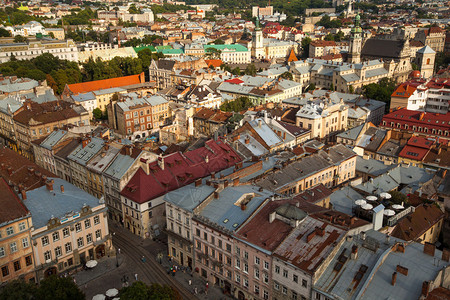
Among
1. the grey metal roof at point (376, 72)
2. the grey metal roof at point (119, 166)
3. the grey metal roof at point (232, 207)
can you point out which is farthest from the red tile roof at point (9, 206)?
the grey metal roof at point (376, 72)

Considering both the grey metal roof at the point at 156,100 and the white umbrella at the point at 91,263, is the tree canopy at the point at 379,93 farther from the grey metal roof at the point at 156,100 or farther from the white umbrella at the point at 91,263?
the white umbrella at the point at 91,263

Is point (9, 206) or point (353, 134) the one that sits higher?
point (9, 206)

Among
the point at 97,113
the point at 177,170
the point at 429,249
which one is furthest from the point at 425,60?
the point at 429,249

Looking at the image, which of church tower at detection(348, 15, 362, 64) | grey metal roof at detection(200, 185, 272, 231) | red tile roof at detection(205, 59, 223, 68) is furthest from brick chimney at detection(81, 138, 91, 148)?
church tower at detection(348, 15, 362, 64)

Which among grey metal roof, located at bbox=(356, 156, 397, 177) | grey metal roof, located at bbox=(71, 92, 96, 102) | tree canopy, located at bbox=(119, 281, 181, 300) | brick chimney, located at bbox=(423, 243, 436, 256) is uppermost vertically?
brick chimney, located at bbox=(423, 243, 436, 256)

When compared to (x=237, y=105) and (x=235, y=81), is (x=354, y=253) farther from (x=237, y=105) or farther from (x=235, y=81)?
(x=235, y=81)

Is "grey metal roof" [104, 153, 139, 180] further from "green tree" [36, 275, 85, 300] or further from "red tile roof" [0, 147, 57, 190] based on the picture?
"green tree" [36, 275, 85, 300]

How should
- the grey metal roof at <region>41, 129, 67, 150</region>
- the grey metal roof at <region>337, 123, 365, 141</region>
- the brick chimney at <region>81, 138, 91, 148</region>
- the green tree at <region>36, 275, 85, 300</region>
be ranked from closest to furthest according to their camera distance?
the green tree at <region>36, 275, 85, 300</region> < the brick chimney at <region>81, 138, 91, 148</region> < the grey metal roof at <region>41, 129, 67, 150</region> < the grey metal roof at <region>337, 123, 365, 141</region>
